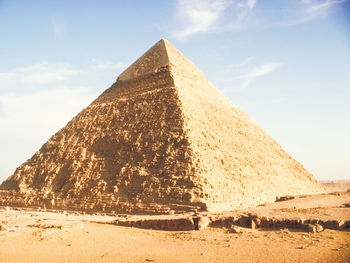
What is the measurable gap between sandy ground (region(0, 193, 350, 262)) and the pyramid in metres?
4.29

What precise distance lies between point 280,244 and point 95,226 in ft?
26.3

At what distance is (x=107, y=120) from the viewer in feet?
80.7

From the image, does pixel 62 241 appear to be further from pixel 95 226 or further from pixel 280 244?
pixel 280 244

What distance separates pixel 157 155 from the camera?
19.1m

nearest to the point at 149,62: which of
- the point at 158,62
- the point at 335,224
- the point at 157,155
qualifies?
the point at 158,62

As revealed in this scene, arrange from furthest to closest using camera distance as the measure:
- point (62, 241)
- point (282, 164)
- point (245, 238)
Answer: point (282, 164) < point (62, 241) < point (245, 238)

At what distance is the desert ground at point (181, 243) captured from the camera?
8750mm

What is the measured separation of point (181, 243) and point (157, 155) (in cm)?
889

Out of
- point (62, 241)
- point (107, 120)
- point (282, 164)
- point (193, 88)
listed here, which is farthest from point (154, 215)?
point (282, 164)

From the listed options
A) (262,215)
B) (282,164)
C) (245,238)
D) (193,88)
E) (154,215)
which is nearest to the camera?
(245,238)

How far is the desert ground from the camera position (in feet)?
28.7

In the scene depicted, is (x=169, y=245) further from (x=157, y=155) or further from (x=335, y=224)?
(x=157, y=155)

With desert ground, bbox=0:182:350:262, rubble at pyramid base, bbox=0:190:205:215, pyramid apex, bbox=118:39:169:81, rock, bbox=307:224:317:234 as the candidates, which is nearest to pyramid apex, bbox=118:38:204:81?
pyramid apex, bbox=118:39:169:81

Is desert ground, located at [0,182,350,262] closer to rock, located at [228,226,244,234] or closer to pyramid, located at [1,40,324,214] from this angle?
rock, located at [228,226,244,234]
